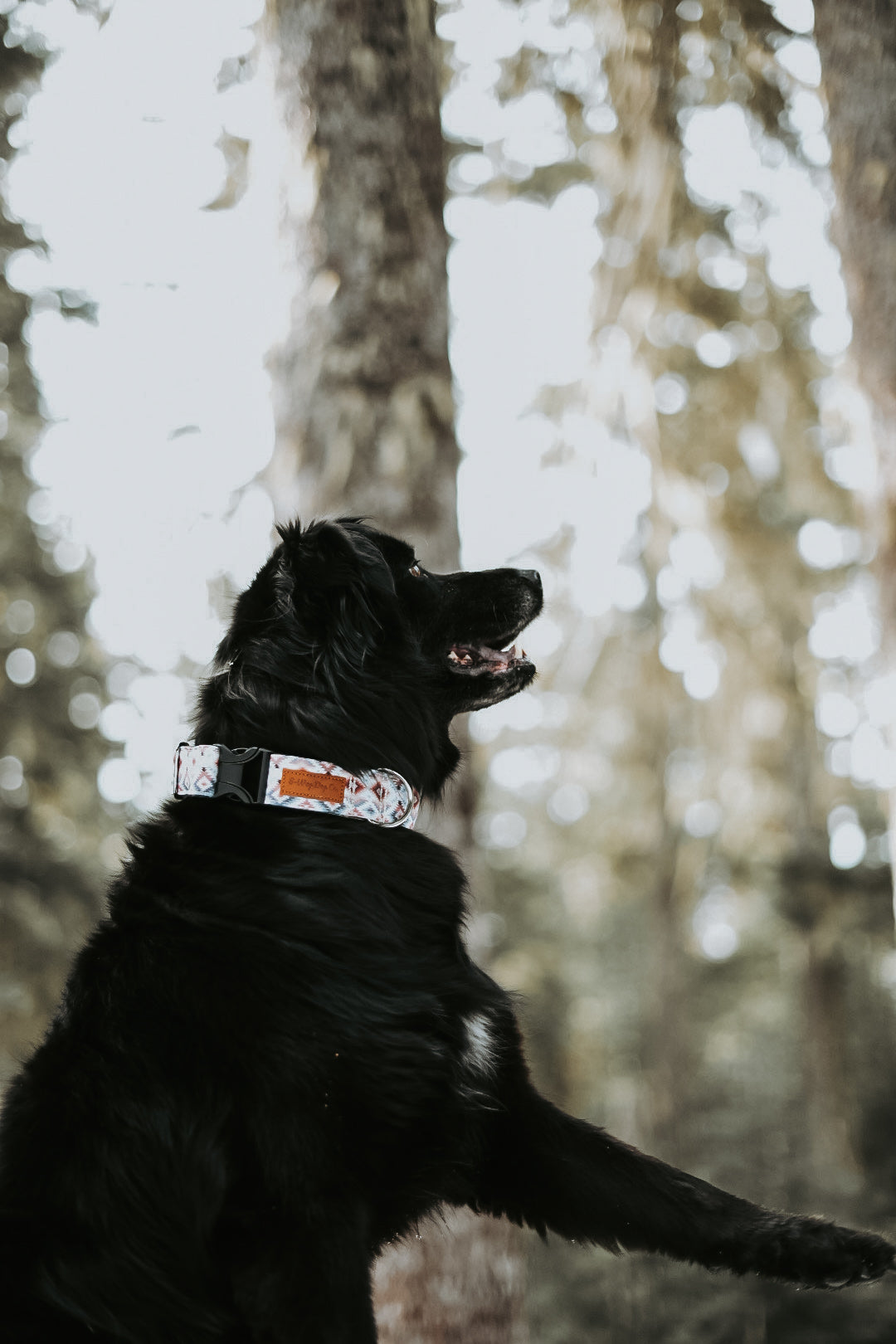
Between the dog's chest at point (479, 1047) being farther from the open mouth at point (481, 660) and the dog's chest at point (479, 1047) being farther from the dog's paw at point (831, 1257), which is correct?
the open mouth at point (481, 660)

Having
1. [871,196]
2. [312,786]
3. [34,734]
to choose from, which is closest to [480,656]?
[312,786]

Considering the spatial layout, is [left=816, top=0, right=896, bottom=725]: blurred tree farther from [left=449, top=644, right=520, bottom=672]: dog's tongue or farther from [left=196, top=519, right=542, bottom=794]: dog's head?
[left=196, top=519, right=542, bottom=794]: dog's head

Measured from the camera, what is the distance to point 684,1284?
36.4ft

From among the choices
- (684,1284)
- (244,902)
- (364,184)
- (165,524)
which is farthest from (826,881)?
(244,902)

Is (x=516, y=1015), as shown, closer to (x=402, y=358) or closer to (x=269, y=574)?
(x=269, y=574)

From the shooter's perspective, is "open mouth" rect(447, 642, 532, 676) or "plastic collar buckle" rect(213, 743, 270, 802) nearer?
"plastic collar buckle" rect(213, 743, 270, 802)

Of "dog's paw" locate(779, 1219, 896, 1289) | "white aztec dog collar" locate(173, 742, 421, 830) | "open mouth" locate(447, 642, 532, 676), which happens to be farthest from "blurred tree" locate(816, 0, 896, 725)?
"white aztec dog collar" locate(173, 742, 421, 830)

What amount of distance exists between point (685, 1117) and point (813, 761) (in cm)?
619

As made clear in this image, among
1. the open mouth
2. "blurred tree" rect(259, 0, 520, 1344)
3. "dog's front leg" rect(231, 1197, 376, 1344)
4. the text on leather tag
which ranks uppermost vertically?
"blurred tree" rect(259, 0, 520, 1344)

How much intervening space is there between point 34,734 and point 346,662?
6433 millimetres

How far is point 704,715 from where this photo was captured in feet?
24.5

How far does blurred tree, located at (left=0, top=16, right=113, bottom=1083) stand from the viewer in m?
8.36

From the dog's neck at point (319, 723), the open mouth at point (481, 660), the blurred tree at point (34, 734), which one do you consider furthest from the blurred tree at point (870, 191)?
the blurred tree at point (34, 734)

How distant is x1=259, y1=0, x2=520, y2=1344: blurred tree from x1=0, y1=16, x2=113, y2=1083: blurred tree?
16.5 ft
